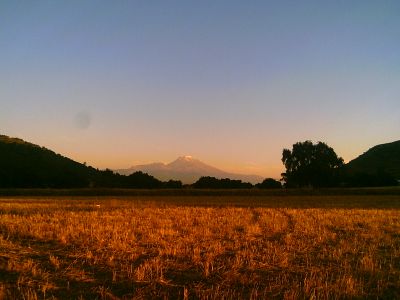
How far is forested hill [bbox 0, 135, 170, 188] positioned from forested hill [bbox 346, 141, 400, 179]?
7214 centimetres

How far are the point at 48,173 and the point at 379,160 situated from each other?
375ft

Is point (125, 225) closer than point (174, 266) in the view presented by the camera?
No

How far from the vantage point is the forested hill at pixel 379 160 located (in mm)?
148100

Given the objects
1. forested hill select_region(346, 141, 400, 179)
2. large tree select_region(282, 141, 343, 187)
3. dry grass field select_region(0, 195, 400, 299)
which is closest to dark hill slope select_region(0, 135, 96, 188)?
large tree select_region(282, 141, 343, 187)

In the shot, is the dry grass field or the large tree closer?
the dry grass field

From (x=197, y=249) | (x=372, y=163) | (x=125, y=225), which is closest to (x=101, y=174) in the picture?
(x=372, y=163)

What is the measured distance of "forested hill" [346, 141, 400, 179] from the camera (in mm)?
148100

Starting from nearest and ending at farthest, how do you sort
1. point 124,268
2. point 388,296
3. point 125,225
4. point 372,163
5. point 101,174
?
1. point 388,296
2. point 124,268
3. point 125,225
4. point 101,174
5. point 372,163

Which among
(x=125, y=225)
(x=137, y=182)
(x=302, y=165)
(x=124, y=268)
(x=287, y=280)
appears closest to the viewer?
(x=287, y=280)

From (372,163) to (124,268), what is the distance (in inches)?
6246

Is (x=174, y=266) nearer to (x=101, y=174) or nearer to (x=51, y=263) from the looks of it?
(x=51, y=263)

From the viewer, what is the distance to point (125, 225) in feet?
71.1

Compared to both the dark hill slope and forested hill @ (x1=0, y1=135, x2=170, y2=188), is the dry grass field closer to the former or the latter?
the dark hill slope

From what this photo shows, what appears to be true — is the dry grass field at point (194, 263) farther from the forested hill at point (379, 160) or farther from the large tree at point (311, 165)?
the forested hill at point (379, 160)
